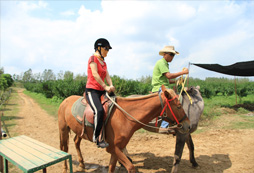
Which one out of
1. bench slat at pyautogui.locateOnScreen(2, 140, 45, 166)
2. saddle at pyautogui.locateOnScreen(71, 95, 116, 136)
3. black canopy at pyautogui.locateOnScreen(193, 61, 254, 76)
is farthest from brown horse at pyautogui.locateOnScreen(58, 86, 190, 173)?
black canopy at pyautogui.locateOnScreen(193, 61, 254, 76)

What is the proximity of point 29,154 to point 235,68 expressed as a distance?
8.96m

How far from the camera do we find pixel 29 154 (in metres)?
2.89

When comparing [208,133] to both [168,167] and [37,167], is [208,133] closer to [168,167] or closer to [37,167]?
[168,167]

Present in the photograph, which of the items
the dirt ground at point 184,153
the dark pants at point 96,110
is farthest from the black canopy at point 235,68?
the dark pants at point 96,110

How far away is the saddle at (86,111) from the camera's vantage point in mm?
3099

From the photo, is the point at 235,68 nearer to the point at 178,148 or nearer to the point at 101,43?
the point at 178,148

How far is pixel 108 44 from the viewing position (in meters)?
3.38

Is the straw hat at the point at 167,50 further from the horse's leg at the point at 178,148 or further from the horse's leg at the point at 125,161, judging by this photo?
the horse's leg at the point at 125,161

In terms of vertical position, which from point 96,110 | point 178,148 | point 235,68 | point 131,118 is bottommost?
point 178,148

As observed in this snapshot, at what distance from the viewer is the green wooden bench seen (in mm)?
2465

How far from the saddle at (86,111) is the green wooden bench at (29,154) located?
2.24ft

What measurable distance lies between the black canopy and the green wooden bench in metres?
7.11

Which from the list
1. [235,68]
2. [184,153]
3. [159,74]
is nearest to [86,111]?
[159,74]

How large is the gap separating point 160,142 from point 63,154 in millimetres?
4280
